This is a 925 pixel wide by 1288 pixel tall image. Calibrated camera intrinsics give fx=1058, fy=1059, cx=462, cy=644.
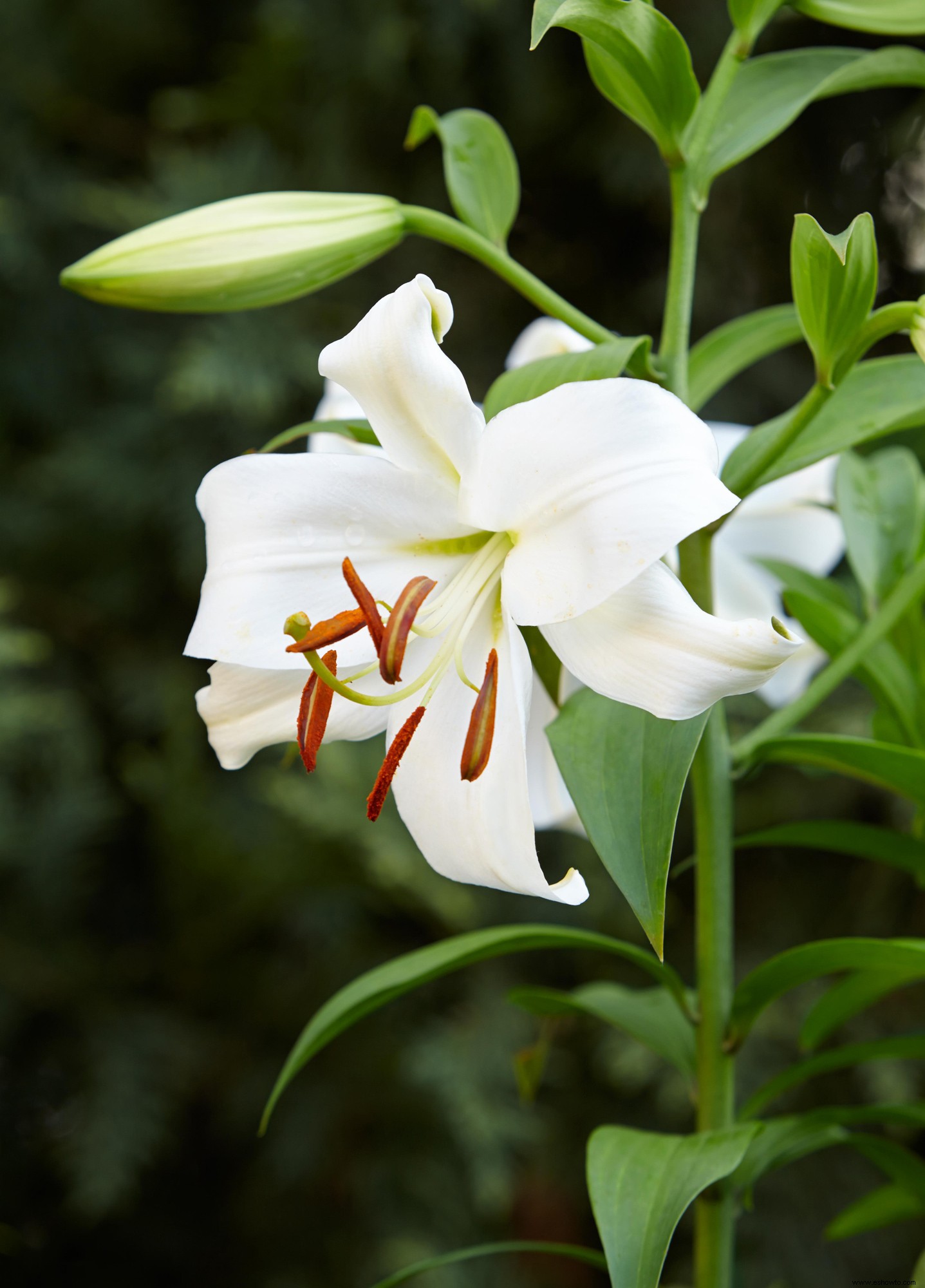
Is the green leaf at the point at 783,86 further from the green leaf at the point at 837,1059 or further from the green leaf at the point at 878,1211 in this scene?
the green leaf at the point at 878,1211

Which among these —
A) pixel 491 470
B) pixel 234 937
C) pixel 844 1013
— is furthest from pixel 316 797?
pixel 491 470

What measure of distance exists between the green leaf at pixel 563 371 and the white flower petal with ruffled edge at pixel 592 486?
25 millimetres

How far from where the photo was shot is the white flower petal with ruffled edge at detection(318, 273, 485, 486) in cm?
32

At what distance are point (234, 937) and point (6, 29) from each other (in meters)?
1.08

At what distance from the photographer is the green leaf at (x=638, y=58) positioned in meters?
0.34

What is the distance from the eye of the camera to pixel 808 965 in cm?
41

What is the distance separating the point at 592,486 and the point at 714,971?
23cm

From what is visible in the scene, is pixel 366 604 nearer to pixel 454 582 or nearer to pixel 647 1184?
pixel 454 582

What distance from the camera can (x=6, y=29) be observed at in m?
1.25

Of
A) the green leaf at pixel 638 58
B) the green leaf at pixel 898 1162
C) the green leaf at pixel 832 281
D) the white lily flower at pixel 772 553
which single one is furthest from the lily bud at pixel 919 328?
the green leaf at pixel 898 1162

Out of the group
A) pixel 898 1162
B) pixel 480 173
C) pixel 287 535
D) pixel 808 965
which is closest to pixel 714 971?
pixel 808 965

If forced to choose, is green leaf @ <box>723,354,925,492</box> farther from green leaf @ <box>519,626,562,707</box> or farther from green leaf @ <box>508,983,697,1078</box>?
green leaf @ <box>508,983,697,1078</box>

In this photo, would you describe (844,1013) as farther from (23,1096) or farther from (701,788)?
(23,1096)

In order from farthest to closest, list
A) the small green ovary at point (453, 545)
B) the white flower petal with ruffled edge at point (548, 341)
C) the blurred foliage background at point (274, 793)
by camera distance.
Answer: the blurred foliage background at point (274, 793), the white flower petal with ruffled edge at point (548, 341), the small green ovary at point (453, 545)
